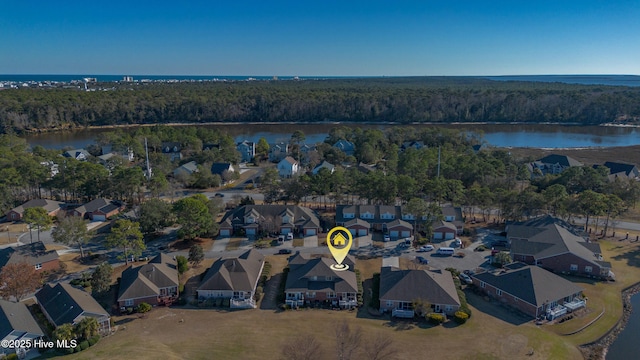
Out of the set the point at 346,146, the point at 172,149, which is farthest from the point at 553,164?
the point at 172,149

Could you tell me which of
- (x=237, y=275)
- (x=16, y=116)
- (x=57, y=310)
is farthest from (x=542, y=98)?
(x=16, y=116)

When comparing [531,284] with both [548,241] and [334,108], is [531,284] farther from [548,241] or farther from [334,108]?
[334,108]

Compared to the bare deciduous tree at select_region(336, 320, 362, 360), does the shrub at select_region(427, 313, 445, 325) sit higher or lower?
higher

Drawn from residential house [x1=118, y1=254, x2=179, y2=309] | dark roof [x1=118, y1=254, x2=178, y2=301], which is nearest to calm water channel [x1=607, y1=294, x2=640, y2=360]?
residential house [x1=118, y1=254, x2=179, y2=309]

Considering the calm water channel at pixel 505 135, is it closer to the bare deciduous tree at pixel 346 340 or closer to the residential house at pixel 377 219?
the residential house at pixel 377 219

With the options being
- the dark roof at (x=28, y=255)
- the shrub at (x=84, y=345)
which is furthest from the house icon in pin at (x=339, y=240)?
the dark roof at (x=28, y=255)

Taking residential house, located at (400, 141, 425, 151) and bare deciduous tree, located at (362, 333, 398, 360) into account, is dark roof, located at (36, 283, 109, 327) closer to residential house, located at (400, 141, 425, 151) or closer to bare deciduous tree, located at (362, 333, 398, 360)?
bare deciduous tree, located at (362, 333, 398, 360)

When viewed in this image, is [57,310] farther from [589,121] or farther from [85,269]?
[589,121]
